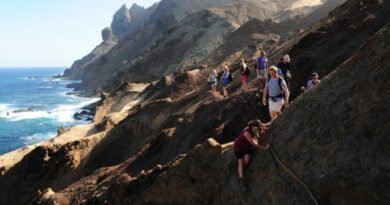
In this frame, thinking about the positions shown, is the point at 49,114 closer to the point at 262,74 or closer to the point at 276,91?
the point at 262,74

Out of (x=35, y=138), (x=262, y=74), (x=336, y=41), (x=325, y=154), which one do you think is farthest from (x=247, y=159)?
(x=35, y=138)

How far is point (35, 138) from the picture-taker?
216ft

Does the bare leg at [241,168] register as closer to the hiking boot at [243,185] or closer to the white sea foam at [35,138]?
the hiking boot at [243,185]

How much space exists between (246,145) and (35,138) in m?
57.7

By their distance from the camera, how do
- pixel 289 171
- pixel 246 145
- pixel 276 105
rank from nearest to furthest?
1. pixel 289 171
2. pixel 246 145
3. pixel 276 105

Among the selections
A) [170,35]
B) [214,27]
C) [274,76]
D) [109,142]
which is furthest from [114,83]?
[274,76]

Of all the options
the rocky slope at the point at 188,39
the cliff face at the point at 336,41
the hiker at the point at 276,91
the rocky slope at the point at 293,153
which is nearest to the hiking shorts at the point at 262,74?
the rocky slope at the point at 293,153

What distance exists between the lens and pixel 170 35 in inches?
4006

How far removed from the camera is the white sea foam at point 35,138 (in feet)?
208

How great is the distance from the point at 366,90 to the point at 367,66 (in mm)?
752

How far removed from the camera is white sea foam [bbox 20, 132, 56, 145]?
208 ft

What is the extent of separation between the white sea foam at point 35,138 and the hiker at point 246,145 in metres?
54.1

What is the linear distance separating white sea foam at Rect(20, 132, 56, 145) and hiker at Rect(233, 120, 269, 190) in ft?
177

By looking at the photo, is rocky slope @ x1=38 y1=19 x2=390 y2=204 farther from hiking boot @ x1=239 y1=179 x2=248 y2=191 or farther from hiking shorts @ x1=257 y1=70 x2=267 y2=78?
hiking shorts @ x1=257 y1=70 x2=267 y2=78
